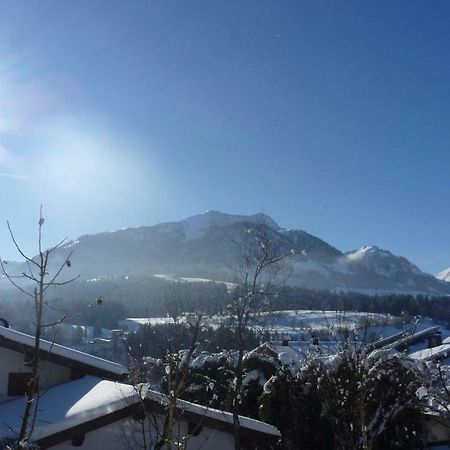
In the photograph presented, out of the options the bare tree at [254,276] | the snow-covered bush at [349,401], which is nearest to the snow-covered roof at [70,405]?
the bare tree at [254,276]

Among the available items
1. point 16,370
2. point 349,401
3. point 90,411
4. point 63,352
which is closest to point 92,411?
point 90,411

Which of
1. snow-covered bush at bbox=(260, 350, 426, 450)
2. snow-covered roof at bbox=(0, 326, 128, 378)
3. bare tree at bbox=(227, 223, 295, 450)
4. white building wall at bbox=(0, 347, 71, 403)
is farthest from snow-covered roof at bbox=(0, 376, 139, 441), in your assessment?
snow-covered bush at bbox=(260, 350, 426, 450)

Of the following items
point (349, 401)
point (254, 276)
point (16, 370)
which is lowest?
point (349, 401)

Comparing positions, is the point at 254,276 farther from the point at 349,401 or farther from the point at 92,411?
the point at 92,411

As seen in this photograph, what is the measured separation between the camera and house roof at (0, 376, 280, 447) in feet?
30.4

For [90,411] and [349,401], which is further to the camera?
[349,401]

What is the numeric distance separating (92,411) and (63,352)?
243cm

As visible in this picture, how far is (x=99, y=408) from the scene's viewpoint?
9867mm

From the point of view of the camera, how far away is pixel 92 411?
979 cm

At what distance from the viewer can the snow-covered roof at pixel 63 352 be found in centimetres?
1141

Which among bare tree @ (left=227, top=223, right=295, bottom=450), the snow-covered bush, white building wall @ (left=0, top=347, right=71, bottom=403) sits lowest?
the snow-covered bush

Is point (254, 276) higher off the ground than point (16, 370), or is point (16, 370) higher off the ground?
point (254, 276)

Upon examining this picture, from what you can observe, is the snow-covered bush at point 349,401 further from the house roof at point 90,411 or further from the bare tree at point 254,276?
the bare tree at point 254,276

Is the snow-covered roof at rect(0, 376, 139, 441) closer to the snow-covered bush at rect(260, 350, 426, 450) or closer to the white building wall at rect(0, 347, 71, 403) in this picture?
the white building wall at rect(0, 347, 71, 403)
